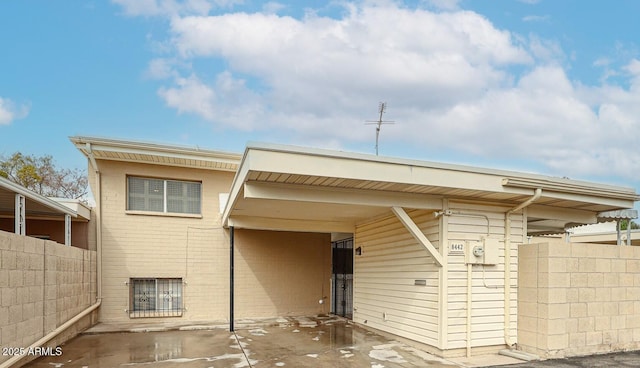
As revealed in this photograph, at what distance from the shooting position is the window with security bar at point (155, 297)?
9383mm

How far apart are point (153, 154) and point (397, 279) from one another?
5.78 m

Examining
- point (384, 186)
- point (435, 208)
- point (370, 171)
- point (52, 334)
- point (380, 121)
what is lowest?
point (52, 334)

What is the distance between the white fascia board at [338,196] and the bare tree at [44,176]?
15.1 m

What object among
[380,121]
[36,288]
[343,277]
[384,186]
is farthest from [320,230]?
[36,288]

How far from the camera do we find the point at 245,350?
21.7ft

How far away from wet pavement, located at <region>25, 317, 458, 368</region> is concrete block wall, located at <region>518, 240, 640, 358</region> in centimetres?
158

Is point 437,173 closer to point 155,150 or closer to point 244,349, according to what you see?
point 244,349

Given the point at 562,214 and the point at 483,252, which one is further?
the point at 562,214

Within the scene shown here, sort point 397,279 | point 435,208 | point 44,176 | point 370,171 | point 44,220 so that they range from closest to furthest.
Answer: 1. point 370,171
2. point 435,208
3. point 397,279
4. point 44,220
5. point 44,176

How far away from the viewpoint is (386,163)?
5555mm

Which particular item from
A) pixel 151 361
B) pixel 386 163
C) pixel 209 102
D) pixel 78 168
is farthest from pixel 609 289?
pixel 78 168

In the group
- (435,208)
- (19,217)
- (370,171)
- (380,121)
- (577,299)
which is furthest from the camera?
(380,121)

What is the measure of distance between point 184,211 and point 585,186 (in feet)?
26.9

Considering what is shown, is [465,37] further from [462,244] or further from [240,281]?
[240,281]
